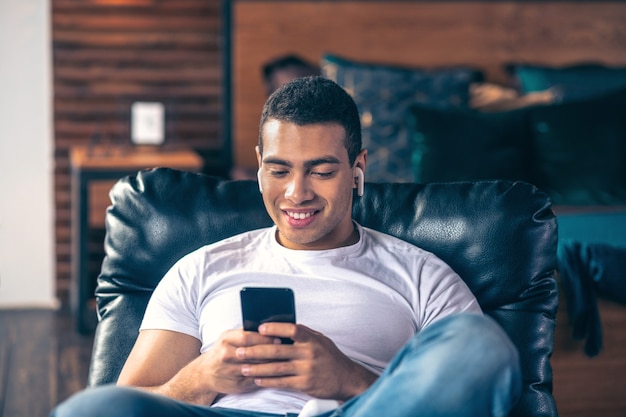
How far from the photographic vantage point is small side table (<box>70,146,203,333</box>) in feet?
12.1

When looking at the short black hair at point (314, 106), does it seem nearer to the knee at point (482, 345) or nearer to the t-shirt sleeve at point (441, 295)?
the t-shirt sleeve at point (441, 295)

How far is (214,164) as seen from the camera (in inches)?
170

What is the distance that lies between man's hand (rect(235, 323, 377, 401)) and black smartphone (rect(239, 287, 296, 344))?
0.04 ft

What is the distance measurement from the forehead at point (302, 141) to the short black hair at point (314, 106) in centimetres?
1

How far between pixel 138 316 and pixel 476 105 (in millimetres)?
2301

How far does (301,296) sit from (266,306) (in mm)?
234

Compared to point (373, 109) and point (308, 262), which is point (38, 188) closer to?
point (373, 109)

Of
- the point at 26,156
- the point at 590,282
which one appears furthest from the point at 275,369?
the point at 26,156

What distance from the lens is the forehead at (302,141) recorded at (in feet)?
5.80

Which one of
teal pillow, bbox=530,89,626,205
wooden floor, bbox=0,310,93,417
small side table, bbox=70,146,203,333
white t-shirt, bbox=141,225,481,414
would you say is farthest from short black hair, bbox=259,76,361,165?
small side table, bbox=70,146,203,333

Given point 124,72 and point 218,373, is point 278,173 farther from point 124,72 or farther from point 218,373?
point 124,72

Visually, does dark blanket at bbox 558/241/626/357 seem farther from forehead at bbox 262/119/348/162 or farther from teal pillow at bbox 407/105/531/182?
forehead at bbox 262/119/348/162

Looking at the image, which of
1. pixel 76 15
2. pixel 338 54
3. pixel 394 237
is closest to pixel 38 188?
pixel 76 15

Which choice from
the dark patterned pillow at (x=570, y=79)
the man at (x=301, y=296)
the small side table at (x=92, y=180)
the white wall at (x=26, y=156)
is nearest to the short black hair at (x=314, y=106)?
the man at (x=301, y=296)
